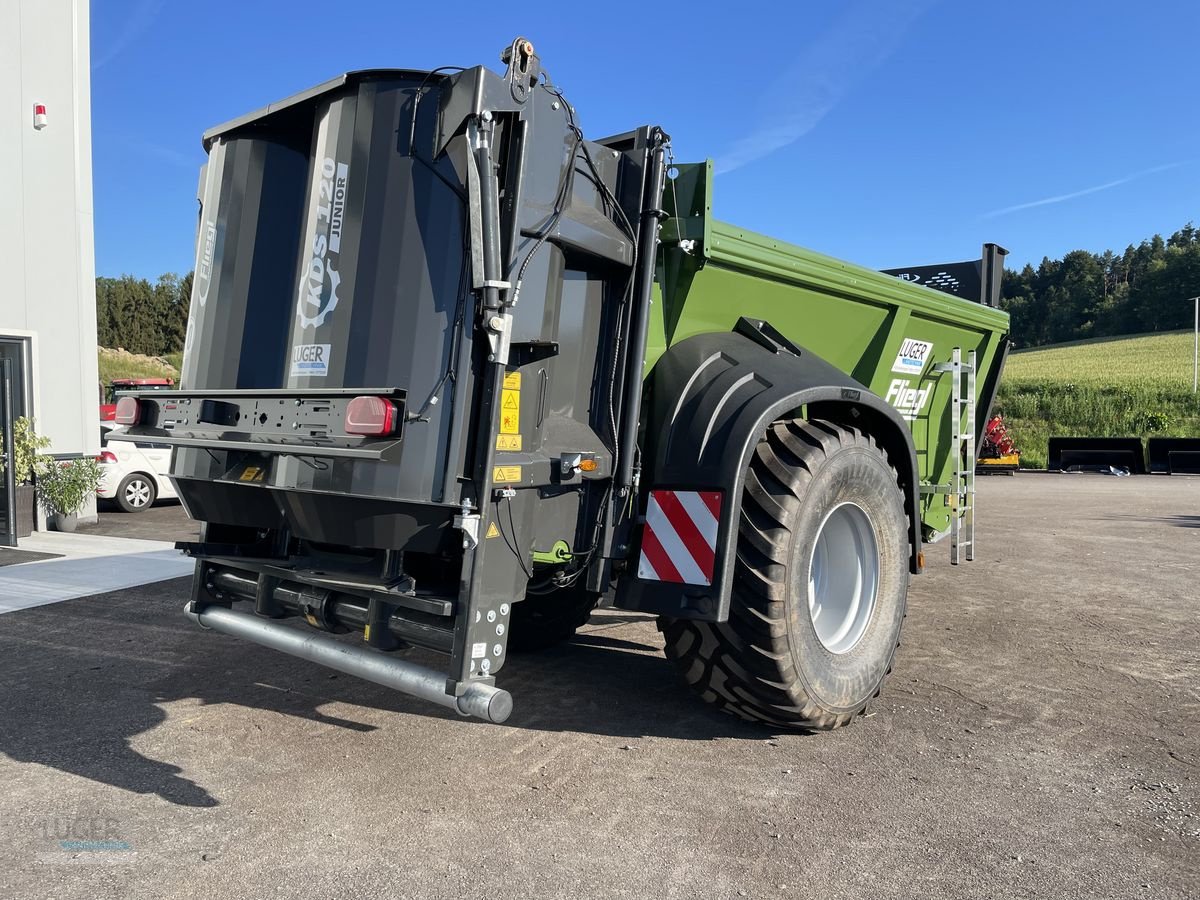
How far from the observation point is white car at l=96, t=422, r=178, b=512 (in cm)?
1288

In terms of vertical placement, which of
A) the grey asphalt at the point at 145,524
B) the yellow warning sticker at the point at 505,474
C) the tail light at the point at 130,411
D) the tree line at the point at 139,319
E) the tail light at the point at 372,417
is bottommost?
the grey asphalt at the point at 145,524

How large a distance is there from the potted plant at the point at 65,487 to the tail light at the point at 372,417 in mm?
9092

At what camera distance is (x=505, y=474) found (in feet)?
10.8

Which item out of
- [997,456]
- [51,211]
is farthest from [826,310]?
[997,456]

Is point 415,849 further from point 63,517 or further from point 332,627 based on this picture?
point 63,517

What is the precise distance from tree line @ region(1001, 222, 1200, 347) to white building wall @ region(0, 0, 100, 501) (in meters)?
67.0

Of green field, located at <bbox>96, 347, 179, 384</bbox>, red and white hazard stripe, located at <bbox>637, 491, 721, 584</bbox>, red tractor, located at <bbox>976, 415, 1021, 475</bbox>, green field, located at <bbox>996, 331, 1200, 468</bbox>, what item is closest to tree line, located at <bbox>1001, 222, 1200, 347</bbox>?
green field, located at <bbox>996, 331, 1200, 468</bbox>

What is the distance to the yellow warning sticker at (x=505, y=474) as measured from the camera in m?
3.24

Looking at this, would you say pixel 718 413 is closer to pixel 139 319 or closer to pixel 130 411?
pixel 130 411

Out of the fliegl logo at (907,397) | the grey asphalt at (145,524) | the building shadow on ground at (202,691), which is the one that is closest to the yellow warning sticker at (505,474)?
the building shadow on ground at (202,691)

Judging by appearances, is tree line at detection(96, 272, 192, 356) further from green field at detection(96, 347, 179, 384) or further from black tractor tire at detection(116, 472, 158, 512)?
black tractor tire at detection(116, 472, 158, 512)

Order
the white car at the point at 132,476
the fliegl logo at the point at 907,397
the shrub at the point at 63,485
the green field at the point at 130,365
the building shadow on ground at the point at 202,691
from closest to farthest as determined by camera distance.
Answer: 1. the building shadow on ground at the point at 202,691
2. the fliegl logo at the point at 907,397
3. the shrub at the point at 63,485
4. the white car at the point at 132,476
5. the green field at the point at 130,365

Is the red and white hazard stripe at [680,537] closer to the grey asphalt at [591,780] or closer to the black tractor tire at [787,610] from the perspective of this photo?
the black tractor tire at [787,610]

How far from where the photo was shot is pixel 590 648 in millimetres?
5664
